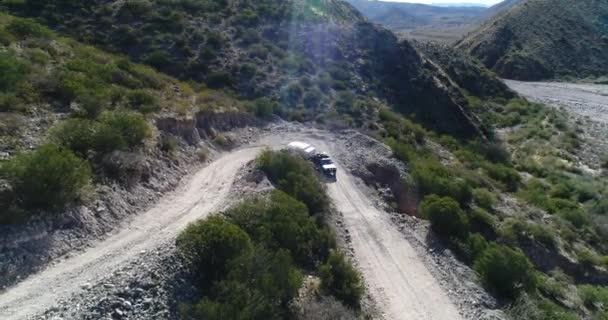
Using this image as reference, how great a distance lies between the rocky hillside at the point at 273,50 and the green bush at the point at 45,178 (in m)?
21.9

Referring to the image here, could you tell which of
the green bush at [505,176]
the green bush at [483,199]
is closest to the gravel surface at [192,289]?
the green bush at [483,199]

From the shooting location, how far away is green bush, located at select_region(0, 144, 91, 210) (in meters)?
13.7

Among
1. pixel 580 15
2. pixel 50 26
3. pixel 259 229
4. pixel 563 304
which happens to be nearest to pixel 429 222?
pixel 563 304

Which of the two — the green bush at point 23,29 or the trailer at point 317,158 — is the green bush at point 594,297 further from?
the green bush at point 23,29

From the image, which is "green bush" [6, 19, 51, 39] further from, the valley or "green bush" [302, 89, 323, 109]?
"green bush" [302, 89, 323, 109]

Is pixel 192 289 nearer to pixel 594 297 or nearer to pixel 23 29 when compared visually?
pixel 594 297

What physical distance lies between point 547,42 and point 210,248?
100m

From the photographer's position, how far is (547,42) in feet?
312

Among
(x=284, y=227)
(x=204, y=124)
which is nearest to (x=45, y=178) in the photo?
(x=284, y=227)

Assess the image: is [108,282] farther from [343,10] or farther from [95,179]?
[343,10]

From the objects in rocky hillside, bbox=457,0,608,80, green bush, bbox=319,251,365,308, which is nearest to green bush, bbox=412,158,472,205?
green bush, bbox=319,251,365,308

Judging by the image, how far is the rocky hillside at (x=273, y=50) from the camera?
37.1m

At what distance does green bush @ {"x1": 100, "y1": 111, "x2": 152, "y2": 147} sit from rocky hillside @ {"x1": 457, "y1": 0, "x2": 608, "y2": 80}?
3410 inches

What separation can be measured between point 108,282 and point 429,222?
15.6m
